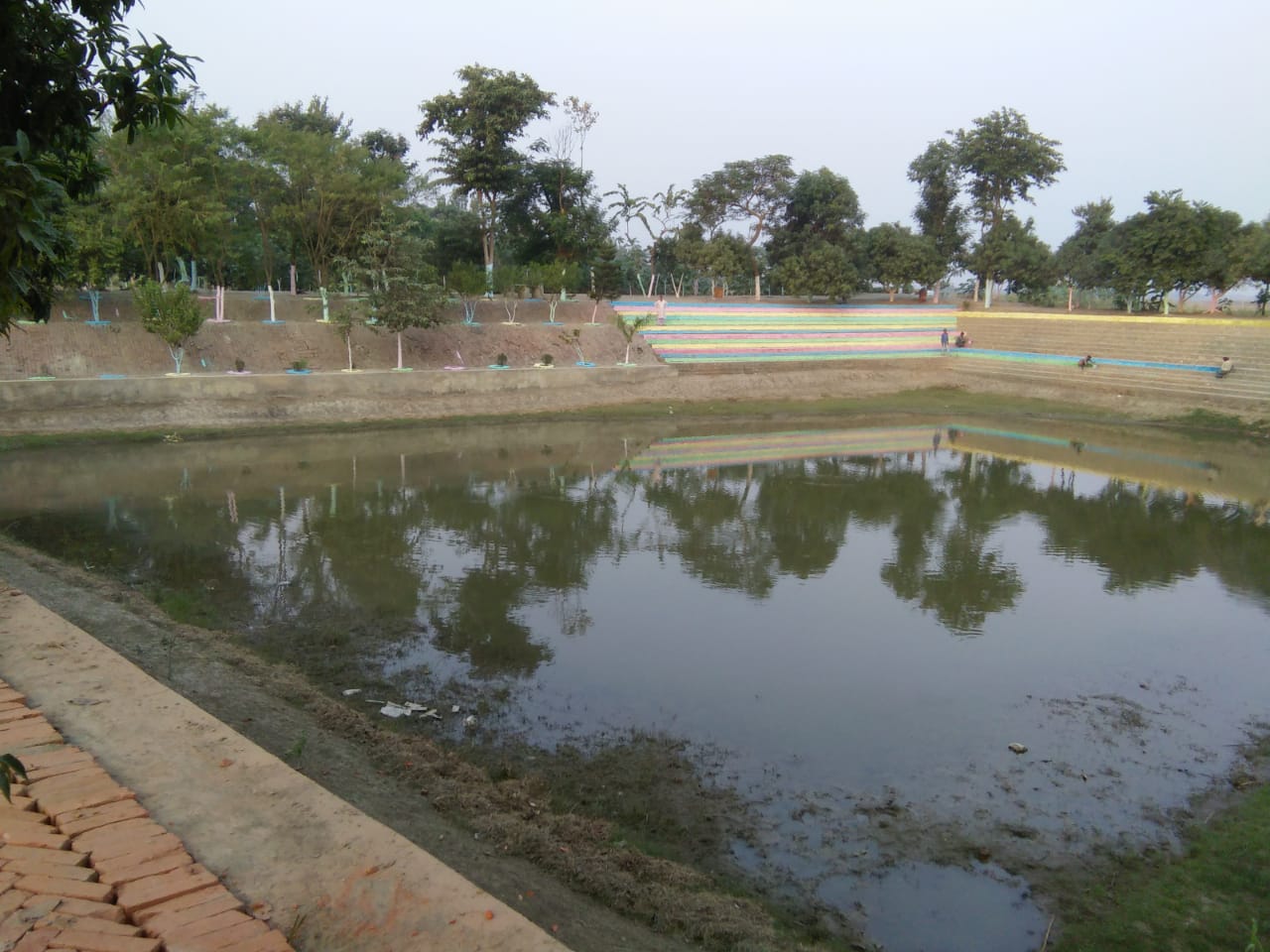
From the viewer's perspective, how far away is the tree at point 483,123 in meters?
26.9

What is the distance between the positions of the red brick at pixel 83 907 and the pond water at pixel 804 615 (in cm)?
285

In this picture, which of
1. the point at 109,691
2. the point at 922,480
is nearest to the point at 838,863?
the point at 109,691

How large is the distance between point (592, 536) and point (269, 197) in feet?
56.2

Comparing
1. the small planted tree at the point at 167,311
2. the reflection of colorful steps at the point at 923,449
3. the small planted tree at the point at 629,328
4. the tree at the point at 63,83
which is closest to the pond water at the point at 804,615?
the reflection of colorful steps at the point at 923,449

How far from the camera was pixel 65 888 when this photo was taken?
3.15 metres

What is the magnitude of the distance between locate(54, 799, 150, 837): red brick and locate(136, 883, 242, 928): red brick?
2.17 ft

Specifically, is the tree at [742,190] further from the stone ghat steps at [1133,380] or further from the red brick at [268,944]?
the red brick at [268,944]

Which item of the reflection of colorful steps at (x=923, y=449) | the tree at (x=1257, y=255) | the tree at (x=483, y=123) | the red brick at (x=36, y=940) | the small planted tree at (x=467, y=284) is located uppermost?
the tree at (x=483, y=123)

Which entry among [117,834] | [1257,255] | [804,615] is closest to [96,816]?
[117,834]

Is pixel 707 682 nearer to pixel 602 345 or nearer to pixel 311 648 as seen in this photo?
pixel 311 648

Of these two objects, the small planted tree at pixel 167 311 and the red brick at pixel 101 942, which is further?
the small planted tree at pixel 167 311

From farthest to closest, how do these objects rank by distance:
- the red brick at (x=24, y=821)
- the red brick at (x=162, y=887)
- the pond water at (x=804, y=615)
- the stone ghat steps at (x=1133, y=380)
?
the stone ghat steps at (x=1133, y=380) < the pond water at (x=804, y=615) < the red brick at (x=24, y=821) < the red brick at (x=162, y=887)

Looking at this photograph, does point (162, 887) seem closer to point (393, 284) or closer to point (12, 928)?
point (12, 928)

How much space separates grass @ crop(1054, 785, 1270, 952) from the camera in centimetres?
406
